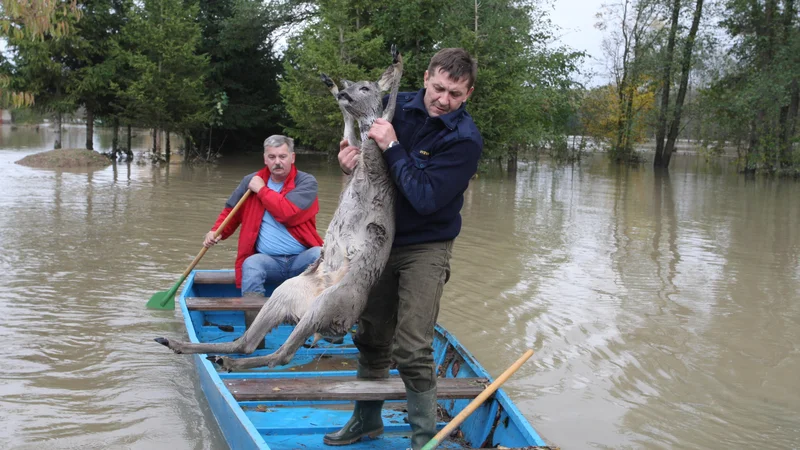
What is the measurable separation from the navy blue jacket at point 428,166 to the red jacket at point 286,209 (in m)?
2.59

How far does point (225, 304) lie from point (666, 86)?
34.3m

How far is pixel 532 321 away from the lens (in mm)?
7832

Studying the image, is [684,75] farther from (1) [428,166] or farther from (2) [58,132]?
(1) [428,166]

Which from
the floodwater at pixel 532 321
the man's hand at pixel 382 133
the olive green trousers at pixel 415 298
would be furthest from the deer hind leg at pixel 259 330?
the floodwater at pixel 532 321

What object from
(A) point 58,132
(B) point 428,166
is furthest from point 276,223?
(A) point 58,132

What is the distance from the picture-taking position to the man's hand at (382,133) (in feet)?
11.7

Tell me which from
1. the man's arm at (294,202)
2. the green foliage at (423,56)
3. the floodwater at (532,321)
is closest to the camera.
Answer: the floodwater at (532,321)

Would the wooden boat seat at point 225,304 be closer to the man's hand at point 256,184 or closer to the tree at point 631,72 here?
the man's hand at point 256,184

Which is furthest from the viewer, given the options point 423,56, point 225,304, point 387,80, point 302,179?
point 423,56

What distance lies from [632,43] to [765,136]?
32.2ft

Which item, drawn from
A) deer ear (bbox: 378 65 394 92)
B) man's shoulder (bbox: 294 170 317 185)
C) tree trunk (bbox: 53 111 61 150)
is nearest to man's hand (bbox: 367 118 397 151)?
deer ear (bbox: 378 65 394 92)

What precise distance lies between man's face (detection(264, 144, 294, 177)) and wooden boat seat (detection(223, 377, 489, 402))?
7.38 feet

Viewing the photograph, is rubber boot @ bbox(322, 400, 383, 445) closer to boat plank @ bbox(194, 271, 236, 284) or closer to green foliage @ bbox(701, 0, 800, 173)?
boat plank @ bbox(194, 271, 236, 284)

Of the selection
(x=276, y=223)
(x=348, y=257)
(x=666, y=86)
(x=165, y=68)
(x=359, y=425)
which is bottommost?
(x=359, y=425)
